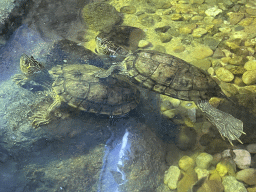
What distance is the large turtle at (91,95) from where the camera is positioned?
7.74ft

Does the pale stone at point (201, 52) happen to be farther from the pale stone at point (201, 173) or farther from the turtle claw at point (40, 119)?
the turtle claw at point (40, 119)

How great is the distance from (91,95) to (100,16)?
82.5 inches

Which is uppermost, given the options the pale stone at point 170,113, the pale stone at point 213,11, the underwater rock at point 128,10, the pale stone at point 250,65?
the underwater rock at point 128,10

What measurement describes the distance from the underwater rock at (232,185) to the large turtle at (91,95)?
4.30 ft

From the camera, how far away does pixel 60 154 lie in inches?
82.6

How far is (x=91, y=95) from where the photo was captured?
238cm

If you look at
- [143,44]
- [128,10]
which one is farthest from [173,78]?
[128,10]

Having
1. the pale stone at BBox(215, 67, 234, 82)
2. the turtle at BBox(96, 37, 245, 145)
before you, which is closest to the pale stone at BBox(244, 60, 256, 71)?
the pale stone at BBox(215, 67, 234, 82)

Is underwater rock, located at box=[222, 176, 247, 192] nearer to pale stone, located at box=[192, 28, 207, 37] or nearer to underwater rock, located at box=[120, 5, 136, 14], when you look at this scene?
pale stone, located at box=[192, 28, 207, 37]

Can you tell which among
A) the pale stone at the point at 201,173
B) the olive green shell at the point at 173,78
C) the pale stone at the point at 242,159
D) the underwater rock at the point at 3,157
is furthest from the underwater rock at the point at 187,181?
the underwater rock at the point at 3,157

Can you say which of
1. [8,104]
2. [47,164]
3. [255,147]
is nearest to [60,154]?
[47,164]

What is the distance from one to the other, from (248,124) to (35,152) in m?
2.58

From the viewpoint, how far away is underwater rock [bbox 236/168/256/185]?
205 cm

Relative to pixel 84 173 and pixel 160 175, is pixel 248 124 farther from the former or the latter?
pixel 84 173
